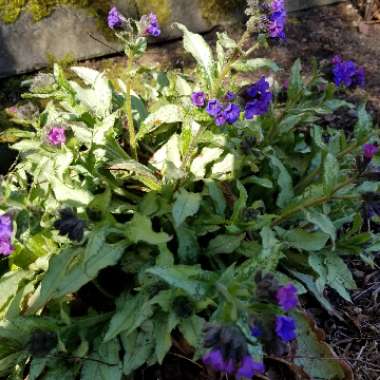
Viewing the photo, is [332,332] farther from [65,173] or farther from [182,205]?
[65,173]

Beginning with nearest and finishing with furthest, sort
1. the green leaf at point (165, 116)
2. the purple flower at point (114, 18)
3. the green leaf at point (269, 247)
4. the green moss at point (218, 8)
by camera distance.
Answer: the green leaf at point (269, 247) → the purple flower at point (114, 18) → the green leaf at point (165, 116) → the green moss at point (218, 8)

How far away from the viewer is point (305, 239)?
2.26 m

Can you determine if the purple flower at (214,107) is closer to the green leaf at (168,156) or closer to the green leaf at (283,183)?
the green leaf at (168,156)

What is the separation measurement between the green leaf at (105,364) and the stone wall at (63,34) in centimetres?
210

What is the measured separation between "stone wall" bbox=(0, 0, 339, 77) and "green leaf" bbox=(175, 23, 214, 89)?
114cm

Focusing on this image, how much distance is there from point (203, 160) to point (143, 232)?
555 mm

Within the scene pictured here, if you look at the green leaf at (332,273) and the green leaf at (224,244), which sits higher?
the green leaf at (224,244)

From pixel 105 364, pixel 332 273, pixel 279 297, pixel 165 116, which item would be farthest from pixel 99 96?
pixel 279 297

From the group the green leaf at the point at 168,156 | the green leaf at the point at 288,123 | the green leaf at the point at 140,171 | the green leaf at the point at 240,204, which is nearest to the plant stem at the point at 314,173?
the green leaf at the point at 288,123

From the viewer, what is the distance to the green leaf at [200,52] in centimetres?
241

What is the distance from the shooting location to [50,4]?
3.56 m

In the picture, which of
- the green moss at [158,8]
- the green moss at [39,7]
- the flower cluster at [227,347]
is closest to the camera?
the flower cluster at [227,347]

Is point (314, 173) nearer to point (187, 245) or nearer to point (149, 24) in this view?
point (187, 245)

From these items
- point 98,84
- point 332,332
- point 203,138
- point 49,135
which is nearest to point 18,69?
point 98,84
